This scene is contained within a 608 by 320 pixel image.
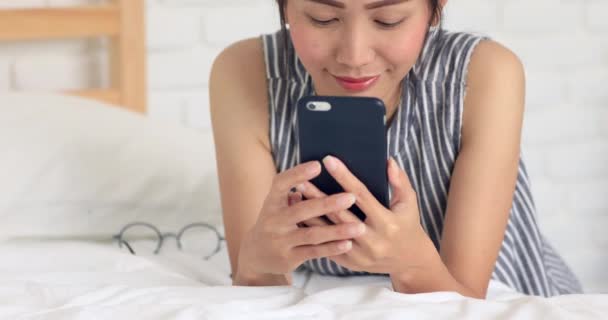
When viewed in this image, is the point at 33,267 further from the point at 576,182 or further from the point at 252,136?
the point at 576,182

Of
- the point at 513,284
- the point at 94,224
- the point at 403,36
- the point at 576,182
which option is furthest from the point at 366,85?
the point at 576,182

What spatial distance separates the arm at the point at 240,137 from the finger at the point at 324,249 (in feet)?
0.57

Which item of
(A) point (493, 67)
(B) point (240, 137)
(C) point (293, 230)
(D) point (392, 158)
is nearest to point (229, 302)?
(C) point (293, 230)

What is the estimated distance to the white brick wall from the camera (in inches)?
76.2

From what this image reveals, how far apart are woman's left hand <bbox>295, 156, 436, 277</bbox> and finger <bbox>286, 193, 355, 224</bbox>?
0.01 meters

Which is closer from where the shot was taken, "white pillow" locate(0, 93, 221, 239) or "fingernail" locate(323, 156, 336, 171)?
"fingernail" locate(323, 156, 336, 171)

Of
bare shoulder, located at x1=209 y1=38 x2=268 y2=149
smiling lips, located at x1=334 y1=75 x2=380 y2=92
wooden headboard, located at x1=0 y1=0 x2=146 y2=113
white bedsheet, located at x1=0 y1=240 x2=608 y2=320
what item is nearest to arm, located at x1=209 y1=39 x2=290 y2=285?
bare shoulder, located at x1=209 y1=38 x2=268 y2=149

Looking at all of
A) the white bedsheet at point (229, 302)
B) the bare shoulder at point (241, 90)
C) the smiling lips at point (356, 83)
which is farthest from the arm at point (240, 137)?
the smiling lips at point (356, 83)

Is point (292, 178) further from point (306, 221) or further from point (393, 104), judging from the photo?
point (393, 104)

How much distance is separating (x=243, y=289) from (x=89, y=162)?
626 millimetres

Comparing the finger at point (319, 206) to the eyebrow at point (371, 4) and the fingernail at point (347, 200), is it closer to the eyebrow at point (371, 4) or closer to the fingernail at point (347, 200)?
the fingernail at point (347, 200)

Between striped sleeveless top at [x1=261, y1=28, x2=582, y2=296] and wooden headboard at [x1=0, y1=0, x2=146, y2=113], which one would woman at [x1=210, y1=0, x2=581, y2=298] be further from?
wooden headboard at [x1=0, y1=0, x2=146, y2=113]

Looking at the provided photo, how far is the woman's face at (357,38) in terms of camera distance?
3.55ft

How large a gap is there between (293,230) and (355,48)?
0.21 meters
